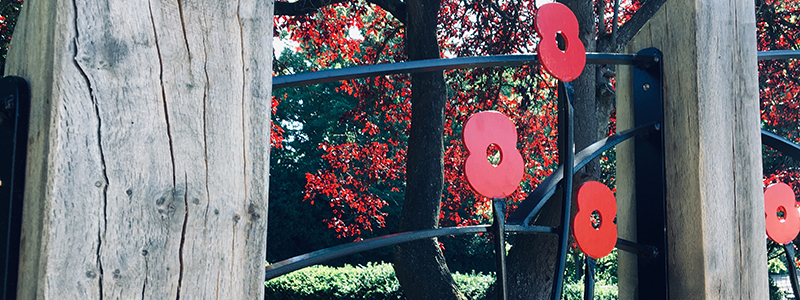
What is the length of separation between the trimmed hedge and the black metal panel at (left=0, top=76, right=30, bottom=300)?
6.55 metres

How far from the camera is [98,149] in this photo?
65 cm

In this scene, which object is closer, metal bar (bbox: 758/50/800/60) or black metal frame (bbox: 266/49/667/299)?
black metal frame (bbox: 266/49/667/299)

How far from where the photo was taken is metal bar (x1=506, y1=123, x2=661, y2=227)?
1118 millimetres

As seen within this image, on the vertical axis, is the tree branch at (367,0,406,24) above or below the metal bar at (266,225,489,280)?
above

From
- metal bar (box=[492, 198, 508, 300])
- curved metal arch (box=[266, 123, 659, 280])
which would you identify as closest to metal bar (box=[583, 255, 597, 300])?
curved metal arch (box=[266, 123, 659, 280])

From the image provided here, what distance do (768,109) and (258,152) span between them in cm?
668

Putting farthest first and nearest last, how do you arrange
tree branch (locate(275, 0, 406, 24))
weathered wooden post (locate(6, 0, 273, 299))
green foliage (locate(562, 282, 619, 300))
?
green foliage (locate(562, 282, 619, 300))
tree branch (locate(275, 0, 406, 24))
weathered wooden post (locate(6, 0, 273, 299))

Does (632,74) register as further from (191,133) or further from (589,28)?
(589,28)

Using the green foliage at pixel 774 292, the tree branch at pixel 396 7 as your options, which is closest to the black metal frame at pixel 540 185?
the tree branch at pixel 396 7

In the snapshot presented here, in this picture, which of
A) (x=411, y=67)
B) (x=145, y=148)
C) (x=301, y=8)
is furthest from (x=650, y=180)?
(x=301, y=8)

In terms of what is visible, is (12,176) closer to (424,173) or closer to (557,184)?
(557,184)

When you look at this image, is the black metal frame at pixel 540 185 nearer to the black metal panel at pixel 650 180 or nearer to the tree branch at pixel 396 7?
the black metal panel at pixel 650 180

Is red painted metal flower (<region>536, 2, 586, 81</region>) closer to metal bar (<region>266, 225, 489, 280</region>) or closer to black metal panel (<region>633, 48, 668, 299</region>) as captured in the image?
black metal panel (<region>633, 48, 668, 299</region>)

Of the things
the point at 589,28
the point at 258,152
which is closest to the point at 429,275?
the point at 589,28
